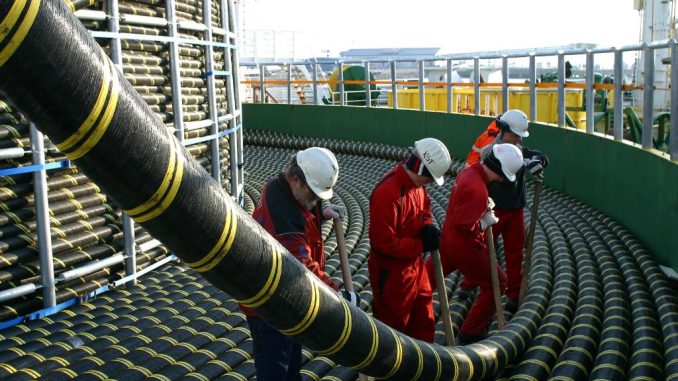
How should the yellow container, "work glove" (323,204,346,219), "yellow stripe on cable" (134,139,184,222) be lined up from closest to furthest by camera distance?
"yellow stripe on cable" (134,139,184,222)
"work glove" (323,204,346,219)
the yellow container

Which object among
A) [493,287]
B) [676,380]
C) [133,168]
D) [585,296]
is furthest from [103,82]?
[585,296]

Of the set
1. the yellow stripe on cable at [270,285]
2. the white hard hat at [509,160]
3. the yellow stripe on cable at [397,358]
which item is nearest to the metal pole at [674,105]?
the white hard hat at [509,160]

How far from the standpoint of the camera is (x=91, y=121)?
2346mm

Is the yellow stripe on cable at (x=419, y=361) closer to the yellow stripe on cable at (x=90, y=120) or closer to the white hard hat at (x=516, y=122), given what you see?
the yellow stripe on cable at (x=90, y=120)

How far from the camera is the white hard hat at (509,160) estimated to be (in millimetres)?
6430

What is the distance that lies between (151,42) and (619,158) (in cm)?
543

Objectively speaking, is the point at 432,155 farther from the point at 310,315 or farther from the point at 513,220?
the point at 310,315

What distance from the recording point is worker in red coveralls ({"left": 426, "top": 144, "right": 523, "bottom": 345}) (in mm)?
6129

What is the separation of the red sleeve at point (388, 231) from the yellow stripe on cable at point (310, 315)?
6.73 ft

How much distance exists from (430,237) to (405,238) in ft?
0.75

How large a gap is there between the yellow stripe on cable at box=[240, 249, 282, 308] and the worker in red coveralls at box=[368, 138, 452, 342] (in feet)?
7.50

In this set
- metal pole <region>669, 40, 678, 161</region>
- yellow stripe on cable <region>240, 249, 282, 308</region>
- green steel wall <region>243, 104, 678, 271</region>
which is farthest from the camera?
green steel wall <region>243, 104, 678, 271</region>

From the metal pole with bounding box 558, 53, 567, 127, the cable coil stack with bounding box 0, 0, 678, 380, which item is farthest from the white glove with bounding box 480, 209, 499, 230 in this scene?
the metal pole with bounding box 558, 53, 567, 127

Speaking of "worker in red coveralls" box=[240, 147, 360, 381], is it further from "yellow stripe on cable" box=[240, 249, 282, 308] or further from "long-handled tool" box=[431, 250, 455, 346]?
"long-handled tool" box=[431, 250, 455, 346]
